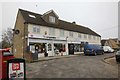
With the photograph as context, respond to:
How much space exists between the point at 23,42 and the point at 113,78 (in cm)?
1768

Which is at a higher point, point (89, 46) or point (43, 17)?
point (43, 17)

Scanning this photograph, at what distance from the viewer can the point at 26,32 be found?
82.5 feet

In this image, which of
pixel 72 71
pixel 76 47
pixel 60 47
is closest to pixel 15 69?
pixel 72 71

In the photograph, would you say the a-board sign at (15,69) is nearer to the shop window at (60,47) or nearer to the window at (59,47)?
the window at (59,47)

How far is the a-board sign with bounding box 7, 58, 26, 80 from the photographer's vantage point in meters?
6.23

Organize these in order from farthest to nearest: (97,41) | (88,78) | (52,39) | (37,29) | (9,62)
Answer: (97,41), (52,39), (37,29), (88,78), (9,62)

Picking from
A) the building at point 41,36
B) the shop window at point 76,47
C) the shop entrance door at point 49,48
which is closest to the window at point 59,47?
the building at point 41,36

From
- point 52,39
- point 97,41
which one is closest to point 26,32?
point 52,39

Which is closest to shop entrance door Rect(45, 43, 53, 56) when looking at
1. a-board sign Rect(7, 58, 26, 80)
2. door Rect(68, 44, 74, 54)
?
door Rect(68, 44, 74, 54)

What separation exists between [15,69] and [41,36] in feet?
69.5

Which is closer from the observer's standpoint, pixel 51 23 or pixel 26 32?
pixel 26 32

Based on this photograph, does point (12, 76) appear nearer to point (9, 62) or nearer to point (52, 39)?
point (9, 62)

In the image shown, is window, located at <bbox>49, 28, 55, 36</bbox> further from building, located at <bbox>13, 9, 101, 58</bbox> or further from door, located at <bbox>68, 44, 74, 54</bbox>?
Result: door, located at <bbox>68, 44, 74, 54</bbox>

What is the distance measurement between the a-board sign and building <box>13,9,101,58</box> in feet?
50.7
